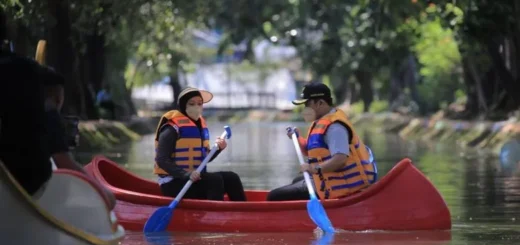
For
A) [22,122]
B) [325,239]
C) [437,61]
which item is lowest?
[437,61]

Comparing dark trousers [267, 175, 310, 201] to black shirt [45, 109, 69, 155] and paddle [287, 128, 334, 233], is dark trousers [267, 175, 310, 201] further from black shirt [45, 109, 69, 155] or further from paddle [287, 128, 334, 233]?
black shirt [45, 109, 69, 155]

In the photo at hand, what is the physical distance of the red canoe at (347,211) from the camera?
42.1 feet

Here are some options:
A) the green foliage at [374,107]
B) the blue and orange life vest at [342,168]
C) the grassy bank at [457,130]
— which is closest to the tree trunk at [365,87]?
the green foliage at [374,107]

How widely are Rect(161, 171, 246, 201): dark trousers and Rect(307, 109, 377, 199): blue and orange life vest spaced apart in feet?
3.24

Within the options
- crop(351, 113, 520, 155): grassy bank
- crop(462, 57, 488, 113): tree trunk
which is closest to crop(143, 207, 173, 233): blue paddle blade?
crop(351, 113, 520, 155): grassy bank

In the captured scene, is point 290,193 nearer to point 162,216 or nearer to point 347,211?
point 347,211

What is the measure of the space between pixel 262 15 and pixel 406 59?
7.83 metres

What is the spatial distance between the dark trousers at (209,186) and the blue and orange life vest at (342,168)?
0.99 meters

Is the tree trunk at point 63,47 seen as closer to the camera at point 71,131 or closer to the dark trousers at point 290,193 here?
the dark trousers at point 290,193

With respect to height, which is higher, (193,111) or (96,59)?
(193,111)

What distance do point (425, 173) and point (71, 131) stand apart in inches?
607

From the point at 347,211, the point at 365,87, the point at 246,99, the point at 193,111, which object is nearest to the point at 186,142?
the point at 193,111

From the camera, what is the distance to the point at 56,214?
7.86m

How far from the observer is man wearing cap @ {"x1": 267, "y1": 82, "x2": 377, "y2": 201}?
12.6 metres
